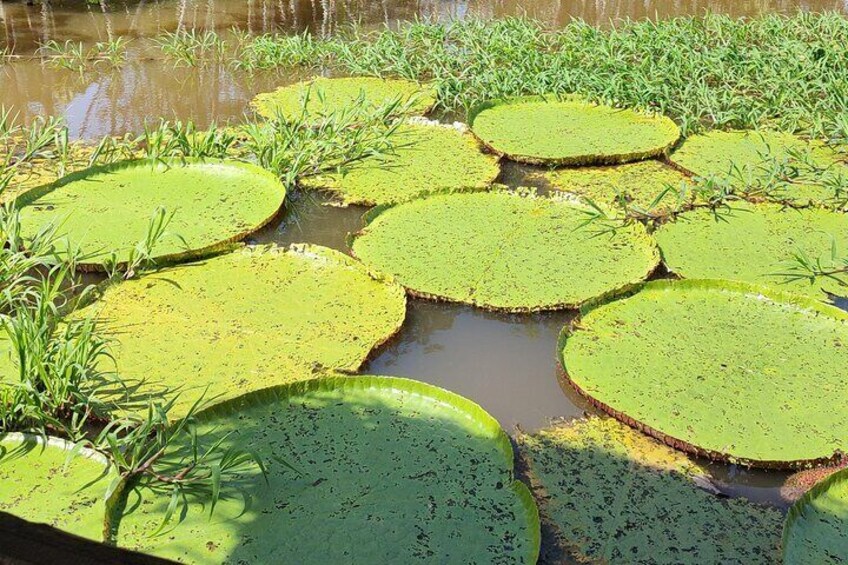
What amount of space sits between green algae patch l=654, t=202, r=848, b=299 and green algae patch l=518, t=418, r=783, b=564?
41.9 inches

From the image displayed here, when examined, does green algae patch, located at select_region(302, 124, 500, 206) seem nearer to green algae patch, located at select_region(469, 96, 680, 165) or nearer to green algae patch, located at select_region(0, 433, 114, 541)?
green algae patch, located at select_region(469, 96, 680, 165)

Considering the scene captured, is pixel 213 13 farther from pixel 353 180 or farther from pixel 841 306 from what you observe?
pixel 841 306

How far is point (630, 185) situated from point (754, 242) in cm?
70

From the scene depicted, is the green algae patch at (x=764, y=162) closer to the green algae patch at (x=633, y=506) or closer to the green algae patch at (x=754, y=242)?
the green algae patch at (x=754, y=242)

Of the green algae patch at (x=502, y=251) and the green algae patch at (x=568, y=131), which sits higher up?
the green algae patch at (x=568, y=131)

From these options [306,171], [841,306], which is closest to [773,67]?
[841,306]

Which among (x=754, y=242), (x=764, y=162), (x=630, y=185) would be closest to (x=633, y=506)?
(x=754, y=242)

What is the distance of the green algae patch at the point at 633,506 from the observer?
2068 millimetres

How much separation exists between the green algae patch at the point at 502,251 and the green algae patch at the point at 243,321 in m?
0.20

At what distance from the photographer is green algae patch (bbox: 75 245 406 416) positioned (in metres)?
2.60

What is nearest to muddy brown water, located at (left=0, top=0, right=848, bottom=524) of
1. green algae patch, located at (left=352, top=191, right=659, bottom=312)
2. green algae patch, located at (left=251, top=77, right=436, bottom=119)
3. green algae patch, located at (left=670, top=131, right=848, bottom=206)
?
green algae patch, located at (left=352, top=191, right=659, bottom=312)

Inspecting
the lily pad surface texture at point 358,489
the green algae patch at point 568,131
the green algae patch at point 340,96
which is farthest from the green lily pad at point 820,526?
the green algae patch at point 340,96

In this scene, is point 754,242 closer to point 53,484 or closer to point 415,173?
point 415,173

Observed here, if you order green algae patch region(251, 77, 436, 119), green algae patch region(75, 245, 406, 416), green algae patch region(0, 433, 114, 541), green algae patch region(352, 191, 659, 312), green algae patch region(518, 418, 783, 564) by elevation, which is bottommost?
green algae patch region(518, 418, 783, 564)
